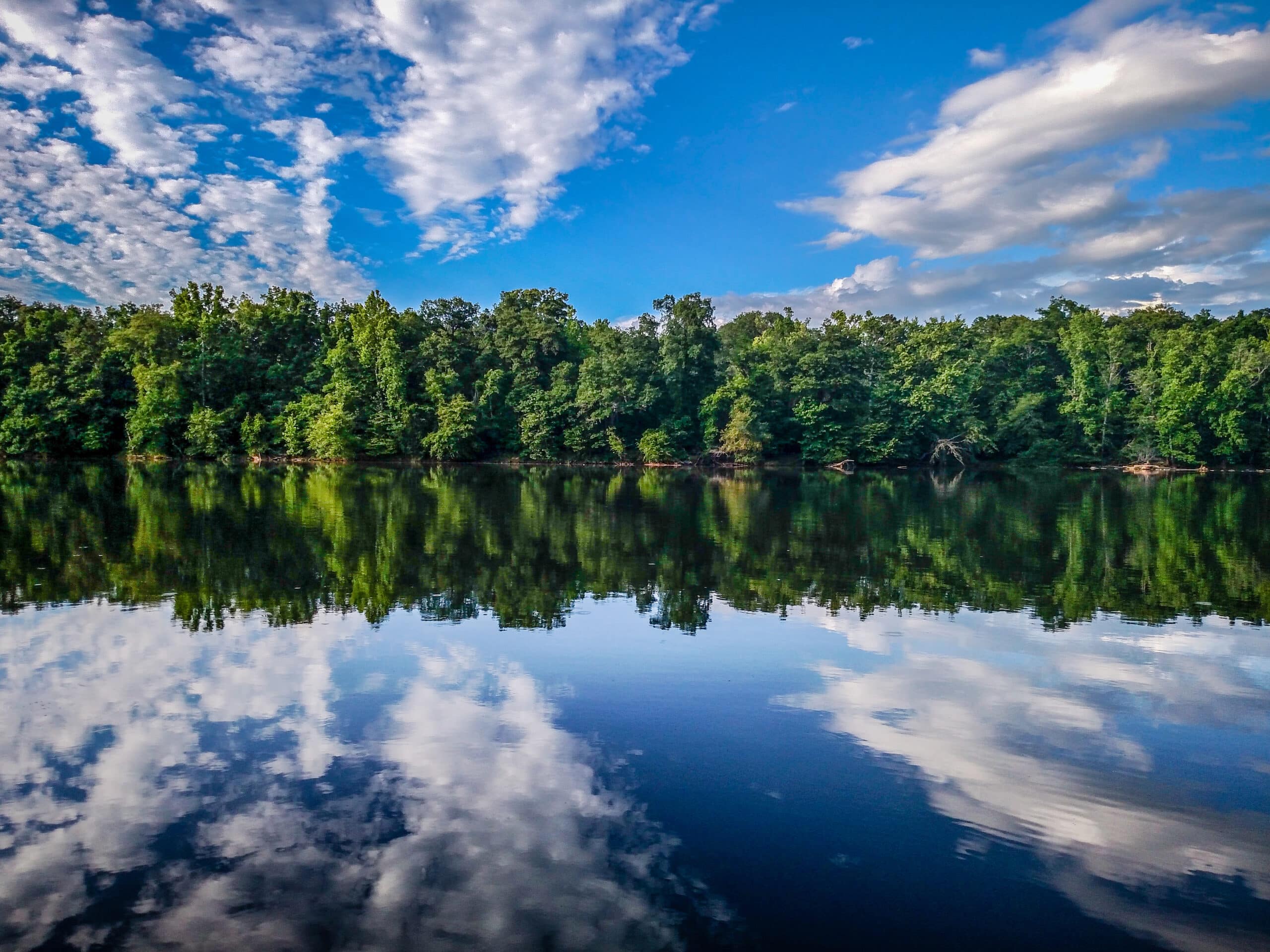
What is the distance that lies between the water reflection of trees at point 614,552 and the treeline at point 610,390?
23084 mm

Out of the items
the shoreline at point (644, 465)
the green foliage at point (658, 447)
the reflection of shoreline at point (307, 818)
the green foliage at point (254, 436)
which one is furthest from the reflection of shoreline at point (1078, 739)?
the green foliage at point (254, 436)

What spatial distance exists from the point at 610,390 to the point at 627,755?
46491 millimetres

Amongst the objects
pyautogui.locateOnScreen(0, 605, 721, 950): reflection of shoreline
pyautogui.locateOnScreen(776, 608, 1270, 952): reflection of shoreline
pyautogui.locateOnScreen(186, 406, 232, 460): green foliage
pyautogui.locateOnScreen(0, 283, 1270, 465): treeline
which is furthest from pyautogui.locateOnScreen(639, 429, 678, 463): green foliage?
pyautogui.locateOnScreen(0, 605, 721, 950): reflection of shoreline

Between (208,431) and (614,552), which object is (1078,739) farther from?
(208,431)

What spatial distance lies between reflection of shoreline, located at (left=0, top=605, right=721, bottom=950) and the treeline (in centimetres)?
4496

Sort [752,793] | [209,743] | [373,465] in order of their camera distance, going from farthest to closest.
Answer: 1. [373,465]
2. [209,743]
3. [752,793]

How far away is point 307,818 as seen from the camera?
5.01m

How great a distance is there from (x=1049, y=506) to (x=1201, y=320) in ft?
152

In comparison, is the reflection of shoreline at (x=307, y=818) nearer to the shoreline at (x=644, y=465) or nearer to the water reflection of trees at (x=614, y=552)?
the water reflection of trees at (x=614, y=552)

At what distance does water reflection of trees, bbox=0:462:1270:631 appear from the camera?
1139 cm

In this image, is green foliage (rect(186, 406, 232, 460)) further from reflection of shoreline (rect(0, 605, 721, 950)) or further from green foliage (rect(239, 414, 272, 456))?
reflection of shoreline (rect(0, 605, 721, 950))

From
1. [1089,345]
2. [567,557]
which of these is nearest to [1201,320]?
[1089,345]

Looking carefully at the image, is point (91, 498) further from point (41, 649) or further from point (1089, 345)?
point (1089, 345)

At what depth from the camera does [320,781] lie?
5516mm
